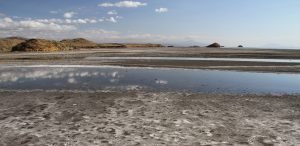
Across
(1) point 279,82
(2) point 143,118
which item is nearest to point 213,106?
(2) point 143,118

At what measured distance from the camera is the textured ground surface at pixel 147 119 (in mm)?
10250

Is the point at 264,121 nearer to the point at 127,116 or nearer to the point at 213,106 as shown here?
the point at 213,106

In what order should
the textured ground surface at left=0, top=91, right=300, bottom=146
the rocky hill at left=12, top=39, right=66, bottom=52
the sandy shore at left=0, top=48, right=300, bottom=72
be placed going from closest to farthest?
the textured ground surface at left=0, top=91, right=300, bottom=146 < the sandy shore at left=0, top=48, right=300, bottom=72 < the rocky hill at left=12, top=39, right=66, bottom=52

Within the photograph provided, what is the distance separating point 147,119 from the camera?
41.1 feet

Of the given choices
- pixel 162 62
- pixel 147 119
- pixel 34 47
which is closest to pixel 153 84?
pixel 147 119

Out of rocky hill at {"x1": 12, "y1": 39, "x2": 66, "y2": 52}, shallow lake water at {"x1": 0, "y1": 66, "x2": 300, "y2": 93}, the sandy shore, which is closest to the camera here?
shallow lake water at {"x1": 0, "y1": 66, "x2": 300, "y2": 93}

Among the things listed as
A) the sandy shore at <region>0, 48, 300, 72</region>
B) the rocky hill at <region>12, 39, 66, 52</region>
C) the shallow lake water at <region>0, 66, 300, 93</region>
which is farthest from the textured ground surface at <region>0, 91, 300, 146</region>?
the rocky hill at <region>12, 39, 66, 52</region>

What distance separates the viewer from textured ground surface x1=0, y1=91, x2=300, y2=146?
33.6 feet

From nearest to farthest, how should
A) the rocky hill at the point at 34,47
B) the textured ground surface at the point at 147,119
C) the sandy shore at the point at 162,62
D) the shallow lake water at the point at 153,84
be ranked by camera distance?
the textured ground surface at the point at 147,119 → the shallow lake water at the point at 153,84 → the sandy shore at the point at 162,62 → the rocky hill at the point at 34,47

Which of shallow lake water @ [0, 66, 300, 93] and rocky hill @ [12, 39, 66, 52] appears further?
rocky hill @ [12, 39, 66, 52]

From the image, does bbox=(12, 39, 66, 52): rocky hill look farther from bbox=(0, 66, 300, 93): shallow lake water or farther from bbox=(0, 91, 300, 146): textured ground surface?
bbox=(0, 91, 300, 146): textured ground surface

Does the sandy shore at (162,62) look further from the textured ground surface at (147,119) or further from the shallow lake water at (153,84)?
the textured ground surface at (147,119)

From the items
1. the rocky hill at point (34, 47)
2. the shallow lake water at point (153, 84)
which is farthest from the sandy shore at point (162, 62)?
the rocky hill at point (34, 47)

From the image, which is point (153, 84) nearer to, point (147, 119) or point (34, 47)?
point (147, 119)
